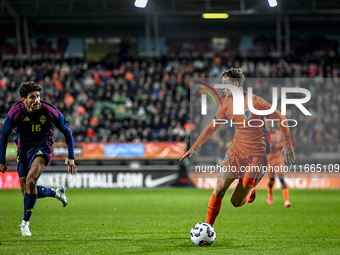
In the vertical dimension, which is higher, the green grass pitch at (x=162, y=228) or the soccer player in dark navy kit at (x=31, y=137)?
the soccer player in dark navy kit at (x=31, y=137)

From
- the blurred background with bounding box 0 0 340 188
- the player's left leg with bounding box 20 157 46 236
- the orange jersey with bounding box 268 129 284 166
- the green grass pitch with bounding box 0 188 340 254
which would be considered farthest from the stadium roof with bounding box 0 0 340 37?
the player's left leg with bounding box 20 157 46 236

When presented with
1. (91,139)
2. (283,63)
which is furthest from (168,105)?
(283,63)

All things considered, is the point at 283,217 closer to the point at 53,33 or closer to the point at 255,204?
the point at 255,204

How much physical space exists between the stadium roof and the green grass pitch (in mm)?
15572

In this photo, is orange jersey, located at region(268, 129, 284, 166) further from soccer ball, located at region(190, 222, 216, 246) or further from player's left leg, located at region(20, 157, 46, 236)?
player's left leg, located at region(20, 157, 46, 236)

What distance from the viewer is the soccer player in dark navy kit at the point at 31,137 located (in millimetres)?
7727

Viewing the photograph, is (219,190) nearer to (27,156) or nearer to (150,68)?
(27,156)

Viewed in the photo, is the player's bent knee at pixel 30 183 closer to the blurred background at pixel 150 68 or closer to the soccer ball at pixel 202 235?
the soccer ball at pixel 202 235

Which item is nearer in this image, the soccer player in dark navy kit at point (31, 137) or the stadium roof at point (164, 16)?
the soccer player in dark navy kit at point (31, 137)

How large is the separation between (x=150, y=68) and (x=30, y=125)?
71.0 ft

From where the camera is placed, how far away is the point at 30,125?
25.9 ft

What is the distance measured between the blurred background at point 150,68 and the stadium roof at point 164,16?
0.21 feet

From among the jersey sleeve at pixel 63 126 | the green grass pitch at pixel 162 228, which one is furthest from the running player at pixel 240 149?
the jersey sleeve at pixel 63 126

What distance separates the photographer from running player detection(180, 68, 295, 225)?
7.41 meters
